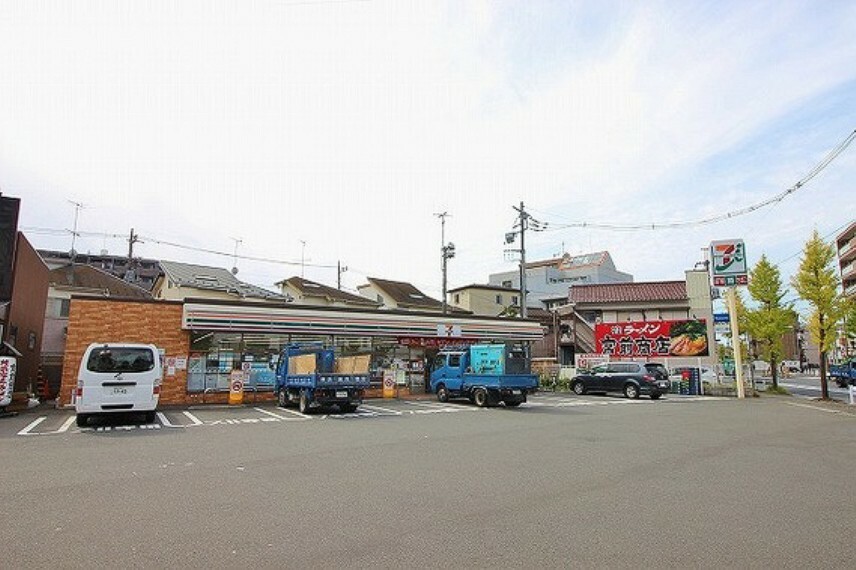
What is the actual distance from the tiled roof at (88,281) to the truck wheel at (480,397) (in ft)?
93.7

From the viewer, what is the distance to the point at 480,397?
19938 mm

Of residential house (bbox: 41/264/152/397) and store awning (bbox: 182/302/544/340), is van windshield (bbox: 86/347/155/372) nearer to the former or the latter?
store awning (bbox: 182/302/544/340)

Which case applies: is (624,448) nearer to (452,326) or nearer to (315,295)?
(452,326)

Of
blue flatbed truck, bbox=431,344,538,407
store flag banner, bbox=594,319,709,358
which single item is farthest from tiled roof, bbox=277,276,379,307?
blue flatbed truck, bbox=431,344,538,407

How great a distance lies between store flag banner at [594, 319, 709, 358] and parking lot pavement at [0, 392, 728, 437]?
58.3 feet

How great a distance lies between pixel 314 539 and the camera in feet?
15.8

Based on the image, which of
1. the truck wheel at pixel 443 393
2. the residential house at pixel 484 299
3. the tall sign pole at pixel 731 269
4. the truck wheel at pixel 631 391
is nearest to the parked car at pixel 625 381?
the truck wheel at pixel 631 391

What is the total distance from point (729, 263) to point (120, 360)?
92.5ft

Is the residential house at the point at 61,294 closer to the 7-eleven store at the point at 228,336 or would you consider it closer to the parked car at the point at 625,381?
the 7-eleven store at the point at 228,336

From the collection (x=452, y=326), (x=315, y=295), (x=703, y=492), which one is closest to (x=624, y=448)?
(x=703, y=492)

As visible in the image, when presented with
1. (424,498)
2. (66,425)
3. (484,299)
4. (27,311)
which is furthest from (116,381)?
(484,299)

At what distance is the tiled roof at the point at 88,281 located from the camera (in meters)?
39.0

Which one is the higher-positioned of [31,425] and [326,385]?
[326,385]

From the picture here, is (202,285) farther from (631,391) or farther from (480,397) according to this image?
(631,391)
